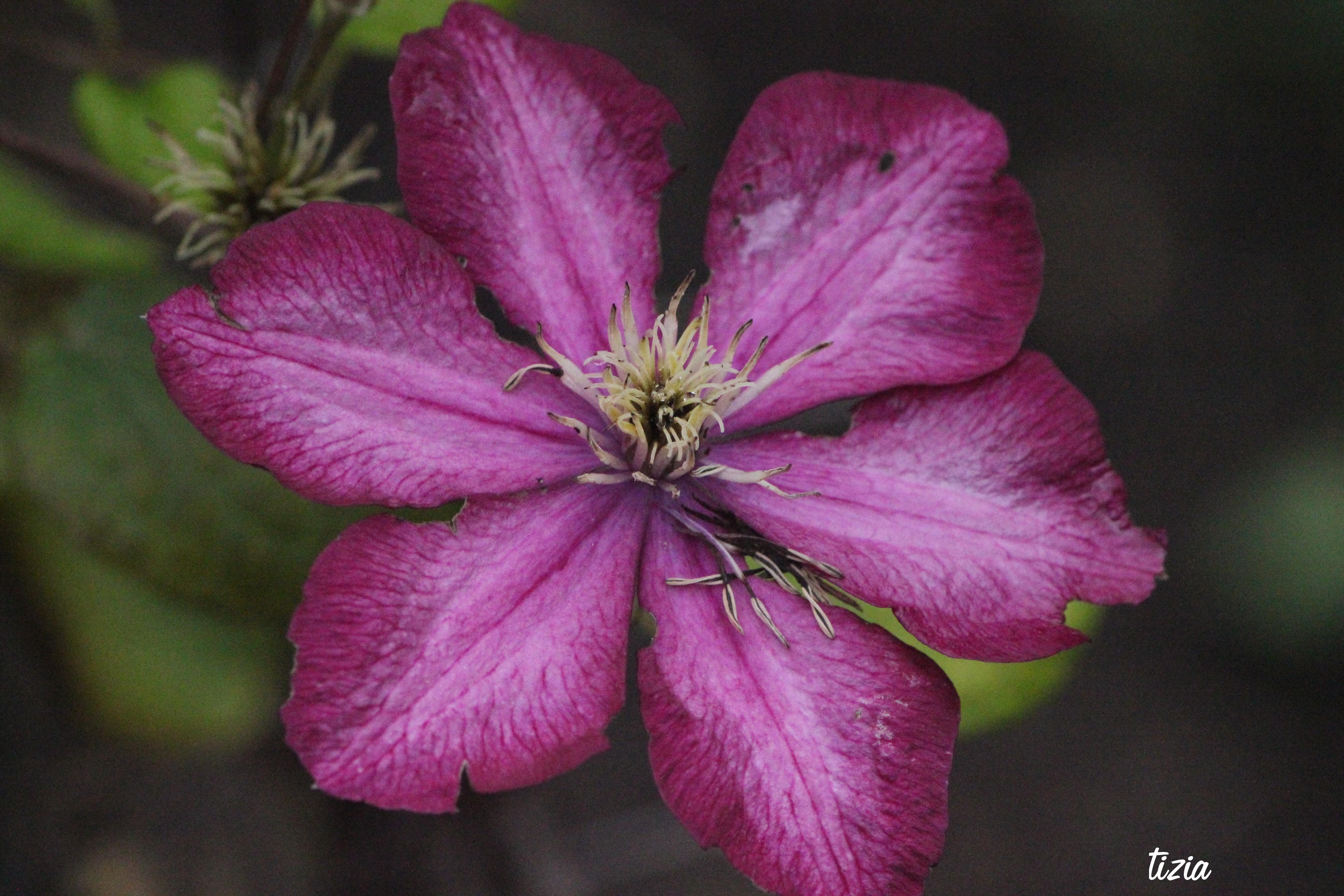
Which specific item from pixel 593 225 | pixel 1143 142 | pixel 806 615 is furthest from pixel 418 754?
pixel 1143 142

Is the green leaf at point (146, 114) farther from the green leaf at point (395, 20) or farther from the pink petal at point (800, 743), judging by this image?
the pink petal at point (800, 743)

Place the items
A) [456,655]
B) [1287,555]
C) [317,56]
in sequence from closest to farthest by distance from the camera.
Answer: [456,655], [317,56], [1287,555]

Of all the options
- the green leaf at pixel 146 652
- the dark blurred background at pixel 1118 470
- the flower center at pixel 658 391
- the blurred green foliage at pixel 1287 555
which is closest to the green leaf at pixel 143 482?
the green leaf at pixel 146 652

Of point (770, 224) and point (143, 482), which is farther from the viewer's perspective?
point (143, 482)

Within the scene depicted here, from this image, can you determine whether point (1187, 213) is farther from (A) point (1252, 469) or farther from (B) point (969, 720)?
(B) point (969, 720)

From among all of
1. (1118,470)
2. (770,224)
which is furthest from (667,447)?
(1118,470)

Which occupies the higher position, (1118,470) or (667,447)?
(667,447)

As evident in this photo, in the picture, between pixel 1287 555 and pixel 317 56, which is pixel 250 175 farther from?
pixel 1287 555
